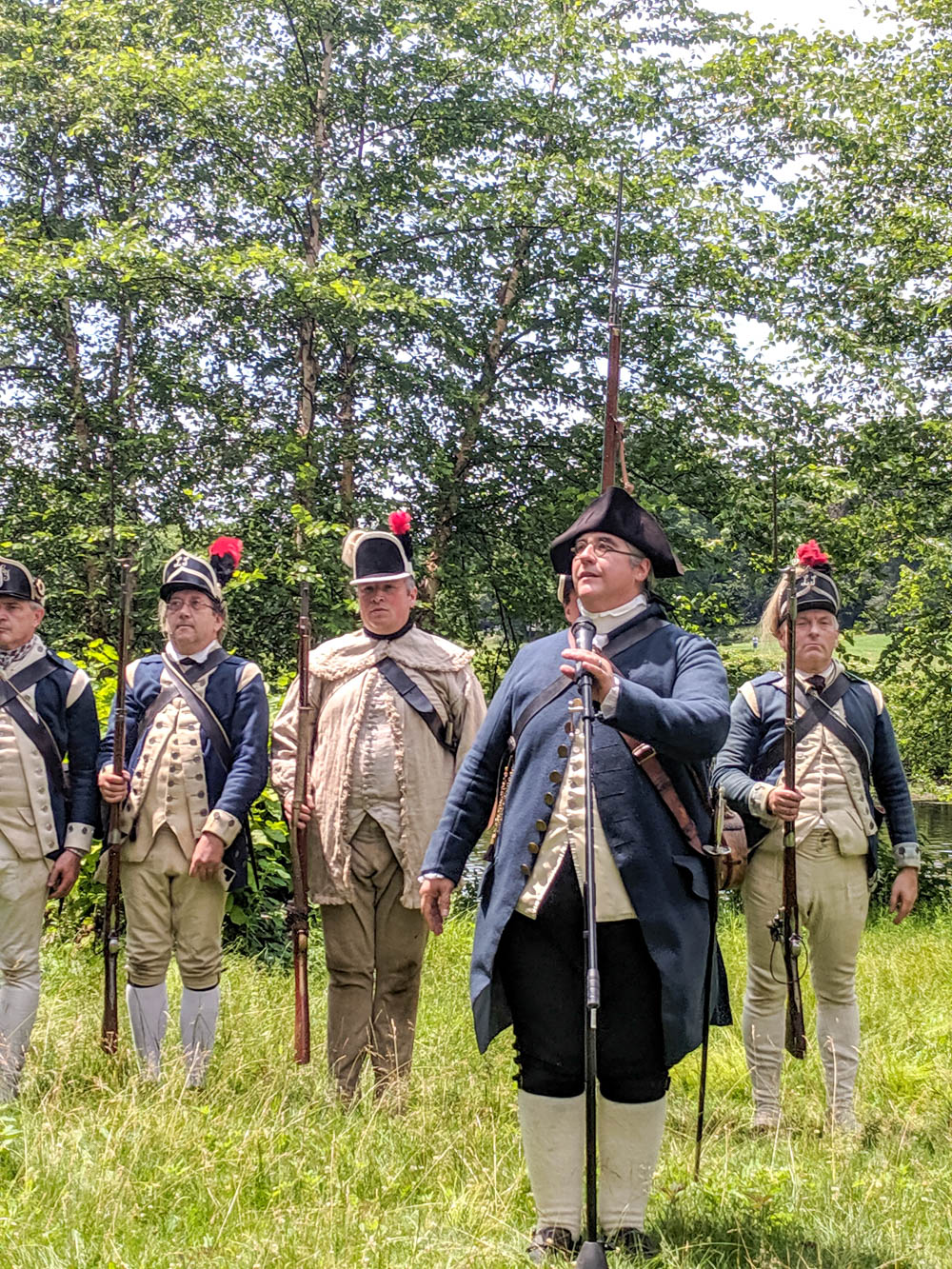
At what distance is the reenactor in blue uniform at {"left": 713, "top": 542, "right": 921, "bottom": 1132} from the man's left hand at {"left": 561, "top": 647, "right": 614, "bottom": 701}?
193 centimetres

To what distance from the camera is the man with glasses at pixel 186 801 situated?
4.90m

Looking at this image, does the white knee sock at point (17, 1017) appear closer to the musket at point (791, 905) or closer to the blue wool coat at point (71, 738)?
the blue wool coat at point (71, 738)

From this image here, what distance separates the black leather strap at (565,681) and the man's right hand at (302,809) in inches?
63.0

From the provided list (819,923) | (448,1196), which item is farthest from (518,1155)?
(819,923)

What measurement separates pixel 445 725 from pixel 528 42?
13.0 metres

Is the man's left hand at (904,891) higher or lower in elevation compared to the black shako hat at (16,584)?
lower

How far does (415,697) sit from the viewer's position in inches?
194

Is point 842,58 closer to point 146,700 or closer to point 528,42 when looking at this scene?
point 528,42

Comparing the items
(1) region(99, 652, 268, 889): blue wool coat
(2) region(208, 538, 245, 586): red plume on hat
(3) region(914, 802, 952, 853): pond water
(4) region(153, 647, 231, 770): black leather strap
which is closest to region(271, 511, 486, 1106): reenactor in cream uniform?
(1) region(99, 652, 268, 889): blue wool coat

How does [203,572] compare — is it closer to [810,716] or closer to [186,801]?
[186,801]

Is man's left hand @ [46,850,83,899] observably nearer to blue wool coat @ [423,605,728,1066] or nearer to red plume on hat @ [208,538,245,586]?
red plume on hat @ [208,538,245,586]

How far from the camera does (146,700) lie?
5098mm

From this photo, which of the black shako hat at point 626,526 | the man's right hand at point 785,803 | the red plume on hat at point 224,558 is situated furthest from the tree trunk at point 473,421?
the black shako hat at point 626,526

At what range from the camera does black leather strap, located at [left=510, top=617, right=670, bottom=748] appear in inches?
137
